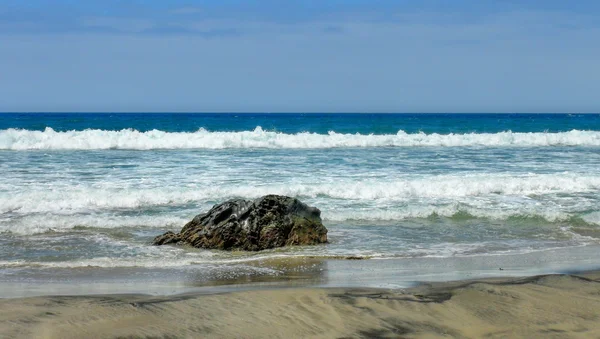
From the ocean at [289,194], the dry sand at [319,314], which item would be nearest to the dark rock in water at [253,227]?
the ocean at [289,194]

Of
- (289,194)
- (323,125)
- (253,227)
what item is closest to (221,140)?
(289,194)

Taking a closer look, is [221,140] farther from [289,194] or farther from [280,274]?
[280,274]

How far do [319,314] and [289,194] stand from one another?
28.0ft

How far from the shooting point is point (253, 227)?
9.15m

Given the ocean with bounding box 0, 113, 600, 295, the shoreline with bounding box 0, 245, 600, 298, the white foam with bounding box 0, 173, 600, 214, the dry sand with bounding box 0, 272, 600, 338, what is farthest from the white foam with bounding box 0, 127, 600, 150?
the dry sand with bounding box 0, 272, 600, 338

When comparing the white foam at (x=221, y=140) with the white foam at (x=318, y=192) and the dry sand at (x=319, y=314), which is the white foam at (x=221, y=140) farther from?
the dry sand at (x=319, y=314)

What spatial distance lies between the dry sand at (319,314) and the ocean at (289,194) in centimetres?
114

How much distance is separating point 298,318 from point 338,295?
2.48 ft

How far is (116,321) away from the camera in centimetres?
498

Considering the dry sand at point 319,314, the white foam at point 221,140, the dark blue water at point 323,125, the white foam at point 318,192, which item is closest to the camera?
the dry sand at point 319,314

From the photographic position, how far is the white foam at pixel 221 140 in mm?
24531

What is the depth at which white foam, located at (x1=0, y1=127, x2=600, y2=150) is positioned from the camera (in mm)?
24531

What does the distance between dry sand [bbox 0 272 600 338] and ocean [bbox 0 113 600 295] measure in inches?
44.9

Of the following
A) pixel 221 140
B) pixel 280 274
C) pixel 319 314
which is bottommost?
pixel 280 274
